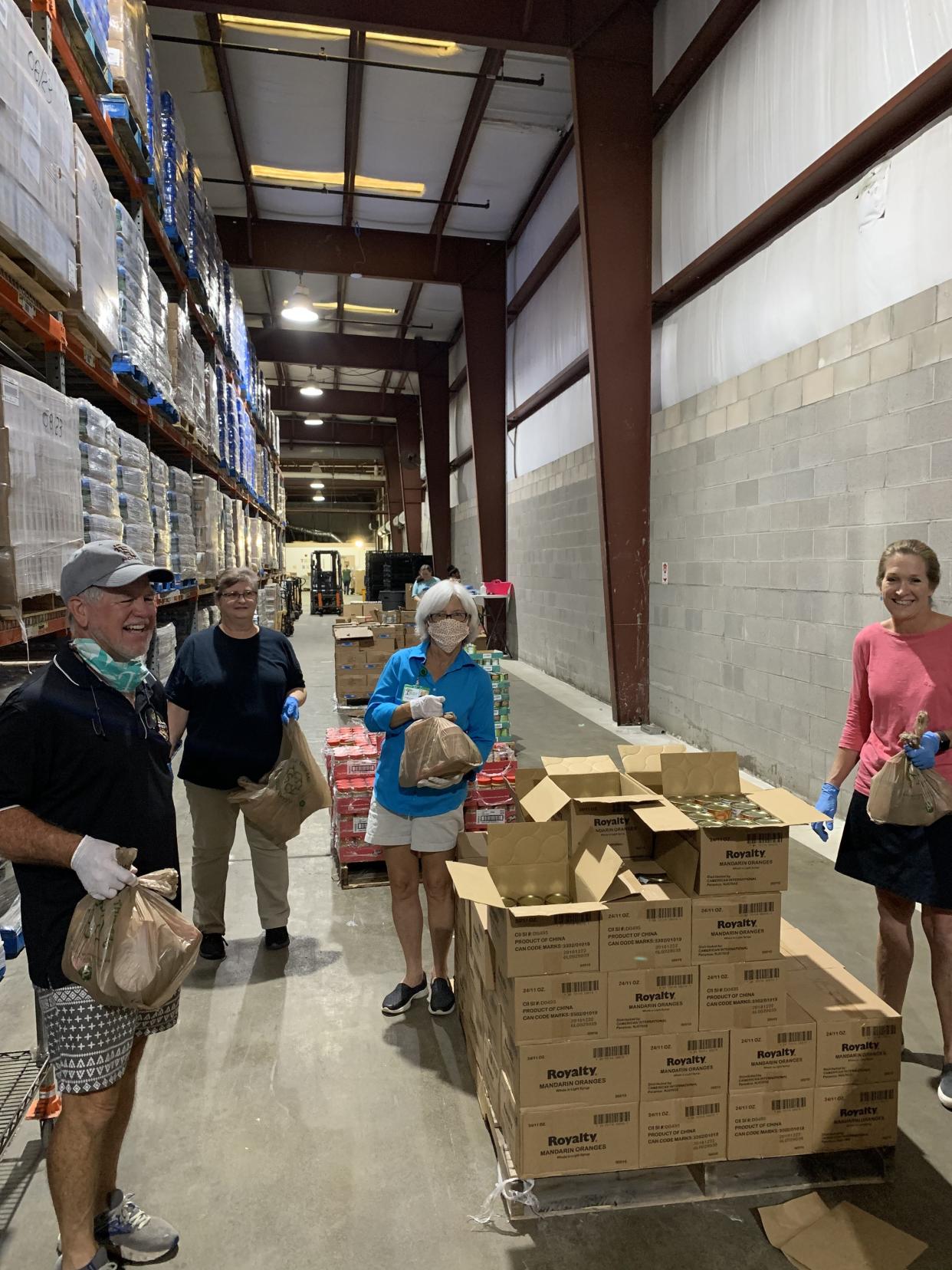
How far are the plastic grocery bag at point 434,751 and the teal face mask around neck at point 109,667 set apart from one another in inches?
44.0

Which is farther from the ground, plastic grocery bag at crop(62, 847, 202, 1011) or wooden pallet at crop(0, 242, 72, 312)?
wooden pallet at crop(0, 242, 72, 312)

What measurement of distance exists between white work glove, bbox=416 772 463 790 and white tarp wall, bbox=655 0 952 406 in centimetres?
394

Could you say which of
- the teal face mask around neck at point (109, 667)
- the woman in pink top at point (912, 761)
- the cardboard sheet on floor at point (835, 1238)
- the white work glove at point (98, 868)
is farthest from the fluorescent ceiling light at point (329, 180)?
the cardboard sheet on floor at point (835, 1238)

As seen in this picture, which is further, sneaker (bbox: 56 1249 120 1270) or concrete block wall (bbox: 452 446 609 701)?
concrete block wall (bbox: 452 446 609 701)

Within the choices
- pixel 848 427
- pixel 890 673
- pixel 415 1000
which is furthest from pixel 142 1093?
pixel 848 427

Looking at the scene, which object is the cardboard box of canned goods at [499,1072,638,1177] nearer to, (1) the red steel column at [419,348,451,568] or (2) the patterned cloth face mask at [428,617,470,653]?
(2) the patterned cloth face mask at [428,617,470,653]

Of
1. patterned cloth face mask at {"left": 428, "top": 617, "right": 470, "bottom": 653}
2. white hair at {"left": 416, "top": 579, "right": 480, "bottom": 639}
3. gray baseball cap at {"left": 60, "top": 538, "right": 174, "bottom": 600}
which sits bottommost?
patterned cloth face mask at {"left": 428, "top": 617, "right": 470, "bottom": 653}

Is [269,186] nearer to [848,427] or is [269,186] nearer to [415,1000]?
[848,427]

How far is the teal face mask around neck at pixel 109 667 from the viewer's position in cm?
184

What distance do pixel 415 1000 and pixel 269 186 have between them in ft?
37.0

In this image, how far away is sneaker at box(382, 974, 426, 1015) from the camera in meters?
3.10

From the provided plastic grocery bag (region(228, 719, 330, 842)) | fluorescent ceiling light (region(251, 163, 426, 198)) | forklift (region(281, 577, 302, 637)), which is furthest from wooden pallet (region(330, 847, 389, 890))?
forklift (region(281, 577, 302, 637))

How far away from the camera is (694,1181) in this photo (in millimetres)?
2166

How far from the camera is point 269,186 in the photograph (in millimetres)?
10797
